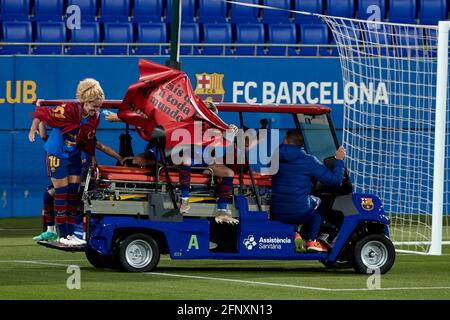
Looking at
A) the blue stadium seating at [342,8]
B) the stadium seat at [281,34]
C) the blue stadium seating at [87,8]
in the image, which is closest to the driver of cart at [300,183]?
the stadium seat at [281,34]

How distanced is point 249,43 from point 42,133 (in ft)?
39.5

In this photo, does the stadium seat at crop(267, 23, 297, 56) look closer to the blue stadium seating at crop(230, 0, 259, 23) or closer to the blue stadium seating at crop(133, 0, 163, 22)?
the blue stadium seating at crop(230, 0, 259, 23)

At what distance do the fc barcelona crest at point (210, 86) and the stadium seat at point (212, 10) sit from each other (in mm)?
2147

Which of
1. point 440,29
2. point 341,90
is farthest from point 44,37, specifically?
point 440,29

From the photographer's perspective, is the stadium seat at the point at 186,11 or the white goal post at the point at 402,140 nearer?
the white goal post at the point at 402,140

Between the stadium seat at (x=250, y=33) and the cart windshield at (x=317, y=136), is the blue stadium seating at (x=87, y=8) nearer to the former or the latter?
the stadium seat at (x=250, y=33)

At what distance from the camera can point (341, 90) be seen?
2727cm

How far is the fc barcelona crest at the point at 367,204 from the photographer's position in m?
16.3

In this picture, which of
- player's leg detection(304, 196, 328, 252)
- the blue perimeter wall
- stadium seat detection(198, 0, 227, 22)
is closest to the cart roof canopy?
player's leg detection(304, 196, 328, 252)

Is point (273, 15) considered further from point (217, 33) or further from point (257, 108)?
point (257, 108)

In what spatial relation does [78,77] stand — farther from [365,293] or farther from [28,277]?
[365,293]

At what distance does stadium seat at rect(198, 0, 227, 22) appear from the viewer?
1128 inches

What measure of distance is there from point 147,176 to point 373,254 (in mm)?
2619

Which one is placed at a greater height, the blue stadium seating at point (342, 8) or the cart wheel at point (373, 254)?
the blue stadium seating at point (342, 8)
